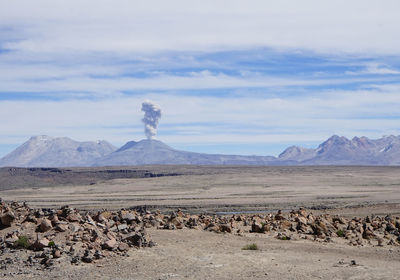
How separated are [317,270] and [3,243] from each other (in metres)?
11.8

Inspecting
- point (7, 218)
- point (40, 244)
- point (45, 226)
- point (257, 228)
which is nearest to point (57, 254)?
point (40, 244)

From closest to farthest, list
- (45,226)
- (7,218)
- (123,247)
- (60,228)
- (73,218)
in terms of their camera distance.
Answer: (123,247), (60,228), (45,226), (7,218), (73,218)

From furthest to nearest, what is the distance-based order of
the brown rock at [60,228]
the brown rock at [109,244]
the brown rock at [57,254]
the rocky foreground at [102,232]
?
the brown rock at [60,228]
the brown rock at [109,244]
the rocky foreground at [102,232]
the brown rock at [57,254]

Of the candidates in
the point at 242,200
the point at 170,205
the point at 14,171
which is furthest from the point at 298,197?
the point at 14,171

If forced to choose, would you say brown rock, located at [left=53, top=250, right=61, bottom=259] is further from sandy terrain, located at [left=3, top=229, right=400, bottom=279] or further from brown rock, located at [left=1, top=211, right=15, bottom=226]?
brown rock, located at [left=1, top=211, right=15, bottom=226]

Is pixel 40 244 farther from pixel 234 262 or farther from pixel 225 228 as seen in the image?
pixel 225 228

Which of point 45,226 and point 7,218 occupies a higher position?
point 7,218

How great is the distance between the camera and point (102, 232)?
2288cm

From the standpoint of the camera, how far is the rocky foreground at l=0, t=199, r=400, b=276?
20.2 metres

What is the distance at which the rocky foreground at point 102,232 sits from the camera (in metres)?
20.2

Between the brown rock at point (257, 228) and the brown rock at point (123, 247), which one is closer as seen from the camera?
the brown rock at point (123, 247)

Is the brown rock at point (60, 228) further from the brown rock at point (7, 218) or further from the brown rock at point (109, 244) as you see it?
the brown rock at point (7, 218)

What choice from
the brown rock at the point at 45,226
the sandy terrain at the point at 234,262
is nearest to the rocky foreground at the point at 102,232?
the brown rock at the point at 45,226

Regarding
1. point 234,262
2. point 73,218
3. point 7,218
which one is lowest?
point 234,262
